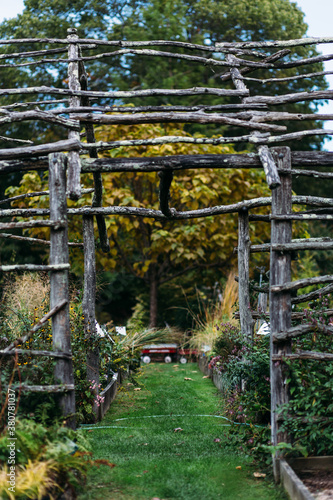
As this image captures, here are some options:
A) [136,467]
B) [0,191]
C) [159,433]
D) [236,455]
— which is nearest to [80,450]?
[136,467]

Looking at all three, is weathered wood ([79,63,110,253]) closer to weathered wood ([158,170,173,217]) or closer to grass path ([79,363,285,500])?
weathered wood ([158,170,173,217])

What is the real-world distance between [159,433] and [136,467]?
142cm

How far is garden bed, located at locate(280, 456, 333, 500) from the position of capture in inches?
163

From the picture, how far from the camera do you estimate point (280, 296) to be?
4.95m

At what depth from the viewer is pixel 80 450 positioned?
4414 mm

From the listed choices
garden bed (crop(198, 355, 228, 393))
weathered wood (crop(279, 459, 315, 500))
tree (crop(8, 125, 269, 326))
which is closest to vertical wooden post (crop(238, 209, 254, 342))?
garden bed (crop(198, 355, 228, 393))

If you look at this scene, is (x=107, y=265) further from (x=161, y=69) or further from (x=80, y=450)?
(x=80, y=450)

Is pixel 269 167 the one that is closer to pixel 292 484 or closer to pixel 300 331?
pixel 300 331

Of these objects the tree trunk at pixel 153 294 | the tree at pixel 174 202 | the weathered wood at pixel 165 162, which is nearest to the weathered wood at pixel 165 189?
the weathered wood at pixel 165 162

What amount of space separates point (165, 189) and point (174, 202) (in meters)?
8.19

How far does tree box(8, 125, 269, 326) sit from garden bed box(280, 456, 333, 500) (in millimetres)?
8253

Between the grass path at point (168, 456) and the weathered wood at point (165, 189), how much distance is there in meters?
2.62

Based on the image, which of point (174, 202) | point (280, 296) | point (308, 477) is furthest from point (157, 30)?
point (308, 477)

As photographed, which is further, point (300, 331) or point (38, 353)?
point (300, 331)
